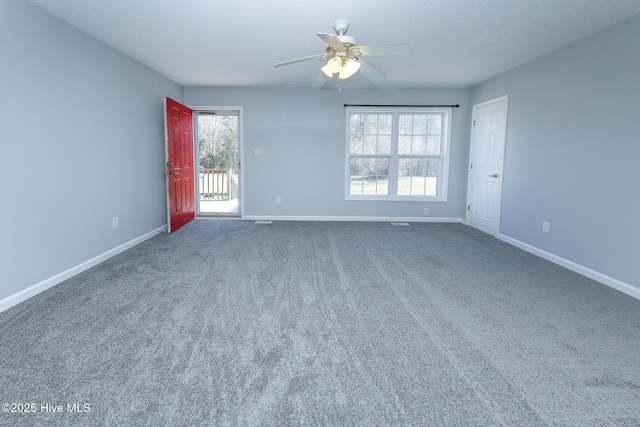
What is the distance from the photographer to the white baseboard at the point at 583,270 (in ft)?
9.15

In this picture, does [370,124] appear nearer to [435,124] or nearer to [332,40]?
[435,124]

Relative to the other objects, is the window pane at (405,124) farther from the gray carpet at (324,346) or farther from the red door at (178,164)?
the red door at (178,164)

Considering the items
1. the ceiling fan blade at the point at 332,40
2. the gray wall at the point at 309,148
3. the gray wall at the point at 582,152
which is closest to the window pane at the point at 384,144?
the gray wall at the point at 309,148

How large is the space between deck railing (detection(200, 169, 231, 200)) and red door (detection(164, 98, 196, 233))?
220cm

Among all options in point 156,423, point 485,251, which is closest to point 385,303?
point 156,423

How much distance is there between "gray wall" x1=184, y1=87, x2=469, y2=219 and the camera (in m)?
5.71

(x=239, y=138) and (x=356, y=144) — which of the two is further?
(x=356, y=144)

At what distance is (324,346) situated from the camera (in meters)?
1.89

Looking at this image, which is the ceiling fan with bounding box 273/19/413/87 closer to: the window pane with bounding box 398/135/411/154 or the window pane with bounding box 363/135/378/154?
the window pane with bounding box 363/135/378/154

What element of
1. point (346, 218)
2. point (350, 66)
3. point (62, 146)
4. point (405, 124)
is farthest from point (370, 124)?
point (62, 146)

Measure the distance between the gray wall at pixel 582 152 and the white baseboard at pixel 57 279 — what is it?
488 cm

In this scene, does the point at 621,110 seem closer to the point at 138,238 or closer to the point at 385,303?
the point at 385,303

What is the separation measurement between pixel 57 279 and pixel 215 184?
5326 millimetres

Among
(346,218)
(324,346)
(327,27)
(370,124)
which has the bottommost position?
(324,346)
